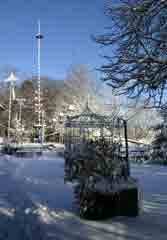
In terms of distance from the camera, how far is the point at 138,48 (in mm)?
5566

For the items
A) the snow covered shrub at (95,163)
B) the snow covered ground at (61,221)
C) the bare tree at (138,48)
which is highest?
the bare tree at (138,48)

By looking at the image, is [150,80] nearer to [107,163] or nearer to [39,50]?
[107,163]

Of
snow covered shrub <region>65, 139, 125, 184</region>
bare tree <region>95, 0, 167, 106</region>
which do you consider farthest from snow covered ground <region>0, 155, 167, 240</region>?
bare tree <region>95, 0, 167, 106</region>

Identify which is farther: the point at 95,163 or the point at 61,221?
the point at 95,163

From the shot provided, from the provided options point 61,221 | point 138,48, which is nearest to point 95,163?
point 61,221

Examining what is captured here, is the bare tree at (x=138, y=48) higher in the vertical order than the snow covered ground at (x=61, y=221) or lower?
higher

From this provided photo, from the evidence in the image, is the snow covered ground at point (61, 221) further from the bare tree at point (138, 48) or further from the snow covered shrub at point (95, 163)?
the bare tree at point (138, 48)

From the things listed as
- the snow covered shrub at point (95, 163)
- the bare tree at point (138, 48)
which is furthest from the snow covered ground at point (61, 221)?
the bare tree at point (138, 48)

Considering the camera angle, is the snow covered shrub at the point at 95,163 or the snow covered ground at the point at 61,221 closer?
the snow covered ground at the point at 61,221

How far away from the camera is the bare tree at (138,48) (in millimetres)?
5184

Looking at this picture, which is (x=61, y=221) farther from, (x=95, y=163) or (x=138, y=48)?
(x=138, y=48)

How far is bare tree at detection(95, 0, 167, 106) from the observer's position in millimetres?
5184

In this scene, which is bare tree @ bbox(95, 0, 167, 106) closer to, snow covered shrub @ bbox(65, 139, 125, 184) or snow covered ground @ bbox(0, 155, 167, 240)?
snow covered shrub @ bbox(65, 139, 125, 184)

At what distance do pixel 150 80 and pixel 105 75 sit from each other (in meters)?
0.93
